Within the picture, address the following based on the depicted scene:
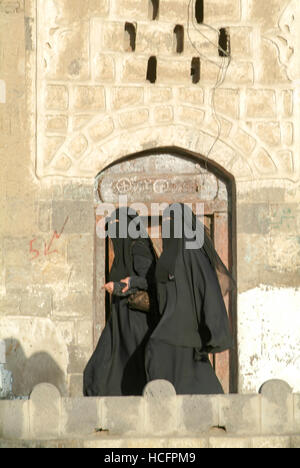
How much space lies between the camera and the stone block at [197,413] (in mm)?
→ 6926

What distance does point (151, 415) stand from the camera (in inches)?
271

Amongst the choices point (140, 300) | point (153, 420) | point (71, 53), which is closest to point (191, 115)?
point (71, 53)

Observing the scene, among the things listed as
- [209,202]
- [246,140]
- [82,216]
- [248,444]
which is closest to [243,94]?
[246,140]

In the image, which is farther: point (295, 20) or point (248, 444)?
point (295, 20)

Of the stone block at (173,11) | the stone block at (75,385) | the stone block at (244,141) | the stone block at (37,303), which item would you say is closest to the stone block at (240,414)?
the stone block at (75,385)

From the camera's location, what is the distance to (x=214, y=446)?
693 cm

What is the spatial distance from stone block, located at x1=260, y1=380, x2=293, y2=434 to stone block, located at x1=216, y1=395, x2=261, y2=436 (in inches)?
2.0

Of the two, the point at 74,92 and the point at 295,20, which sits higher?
the point at 295,20

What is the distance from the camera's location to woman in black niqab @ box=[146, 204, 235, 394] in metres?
7.88

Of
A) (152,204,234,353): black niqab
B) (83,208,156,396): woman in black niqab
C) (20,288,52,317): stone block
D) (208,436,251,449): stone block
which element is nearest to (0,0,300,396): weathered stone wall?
(20,288,52,317): stone block

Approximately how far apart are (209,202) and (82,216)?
129 cm
